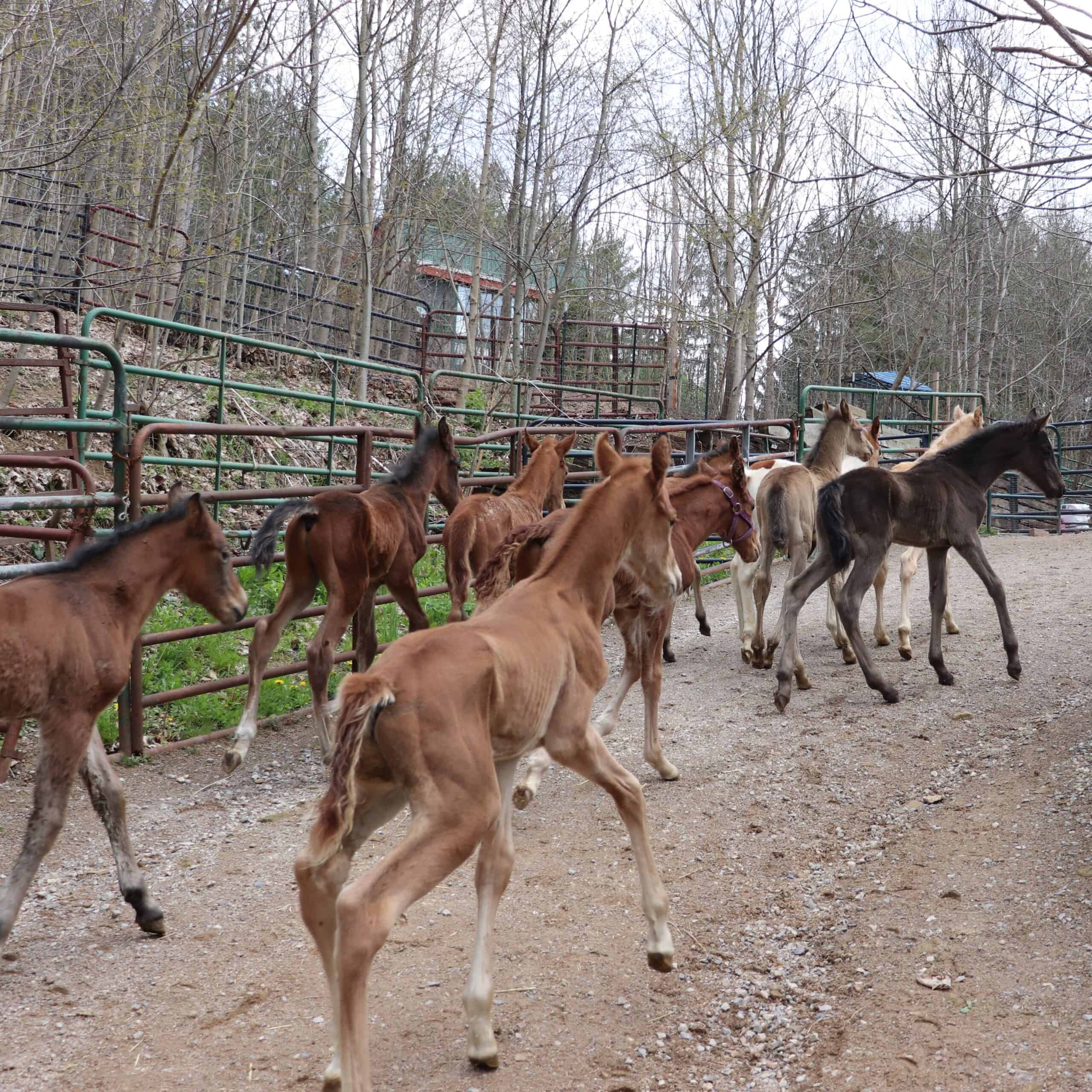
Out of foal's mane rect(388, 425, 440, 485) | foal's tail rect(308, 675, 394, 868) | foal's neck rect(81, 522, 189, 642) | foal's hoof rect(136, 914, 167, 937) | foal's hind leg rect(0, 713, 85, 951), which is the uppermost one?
foal's mane rect(388, 425, 440, 485)

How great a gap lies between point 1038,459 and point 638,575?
574cm

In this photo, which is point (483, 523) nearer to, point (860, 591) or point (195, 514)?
point (195, 514)

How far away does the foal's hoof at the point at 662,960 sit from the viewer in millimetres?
3398

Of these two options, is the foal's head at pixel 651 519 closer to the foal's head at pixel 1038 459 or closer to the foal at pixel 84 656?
the foal at pixel 84 656

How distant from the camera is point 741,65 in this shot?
16.5m

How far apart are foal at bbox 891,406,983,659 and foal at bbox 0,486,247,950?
19.1ft

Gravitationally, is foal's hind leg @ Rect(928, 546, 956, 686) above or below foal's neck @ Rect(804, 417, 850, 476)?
below

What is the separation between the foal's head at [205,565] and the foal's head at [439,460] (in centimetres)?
243

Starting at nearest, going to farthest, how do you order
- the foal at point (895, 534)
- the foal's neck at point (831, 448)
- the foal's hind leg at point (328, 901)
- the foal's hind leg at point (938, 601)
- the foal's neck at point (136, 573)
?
the foal's hind leg at point (328, 901), the foal's neck at point (136, 573), the foal at point (895, 534), the foal's hind leg at point (938, 601), the foal's neck at point (831, 448)

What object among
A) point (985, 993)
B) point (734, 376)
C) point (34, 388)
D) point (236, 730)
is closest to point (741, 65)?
point (734, 376)

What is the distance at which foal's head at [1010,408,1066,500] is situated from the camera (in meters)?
8.46

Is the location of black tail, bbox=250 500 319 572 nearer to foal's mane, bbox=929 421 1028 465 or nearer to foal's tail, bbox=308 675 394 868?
foal's tail, bbox=308 675 394 868

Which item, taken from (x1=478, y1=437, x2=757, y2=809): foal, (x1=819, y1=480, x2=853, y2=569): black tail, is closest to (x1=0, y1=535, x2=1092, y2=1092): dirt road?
(x1=478, y1=437, x2=757, y2=809): foal

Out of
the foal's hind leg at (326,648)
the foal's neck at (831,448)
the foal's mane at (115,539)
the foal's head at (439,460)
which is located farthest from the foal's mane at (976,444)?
the foal's mane at (115,539)
